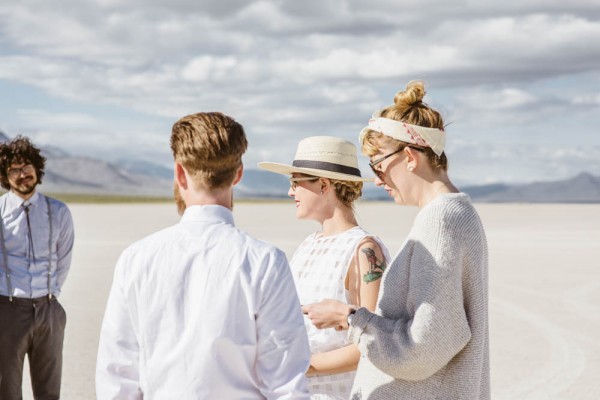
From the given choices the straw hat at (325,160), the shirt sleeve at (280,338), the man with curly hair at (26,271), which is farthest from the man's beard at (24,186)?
the shirt sleeve at (280,338)

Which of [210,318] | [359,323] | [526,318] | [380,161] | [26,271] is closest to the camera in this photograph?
[210,318]

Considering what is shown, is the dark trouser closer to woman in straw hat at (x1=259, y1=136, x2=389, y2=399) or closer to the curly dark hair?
the curly dark hair

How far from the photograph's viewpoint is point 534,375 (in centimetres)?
805

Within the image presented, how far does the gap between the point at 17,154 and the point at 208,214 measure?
3.31 metres

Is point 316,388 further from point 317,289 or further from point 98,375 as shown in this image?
point 98,375

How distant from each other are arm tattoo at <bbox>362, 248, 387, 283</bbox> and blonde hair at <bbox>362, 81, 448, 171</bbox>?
0.51 meters

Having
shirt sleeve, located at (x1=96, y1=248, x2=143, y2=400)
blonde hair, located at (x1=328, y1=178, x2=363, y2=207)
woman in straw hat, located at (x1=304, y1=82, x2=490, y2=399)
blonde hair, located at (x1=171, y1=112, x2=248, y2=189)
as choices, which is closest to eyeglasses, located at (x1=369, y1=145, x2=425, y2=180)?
woman in straw hat, located at (x1=304, y1=82, x2=490, y2=399)

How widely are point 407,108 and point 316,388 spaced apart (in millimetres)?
1222

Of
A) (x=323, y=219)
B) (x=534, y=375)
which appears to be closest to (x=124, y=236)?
(x=534, y=375)

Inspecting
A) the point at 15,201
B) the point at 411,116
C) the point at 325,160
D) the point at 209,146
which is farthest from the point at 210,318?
the point at 15,201

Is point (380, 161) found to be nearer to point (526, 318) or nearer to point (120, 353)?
point (120, 353)

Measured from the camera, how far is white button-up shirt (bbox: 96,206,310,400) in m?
2.21

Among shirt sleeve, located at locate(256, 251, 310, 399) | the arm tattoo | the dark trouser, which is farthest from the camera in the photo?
the dark trouser

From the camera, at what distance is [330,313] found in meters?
2.63
